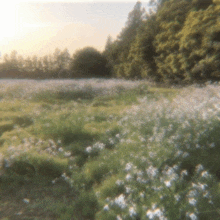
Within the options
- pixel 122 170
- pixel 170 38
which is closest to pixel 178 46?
pixel 170 38

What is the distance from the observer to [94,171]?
4652 millimetres

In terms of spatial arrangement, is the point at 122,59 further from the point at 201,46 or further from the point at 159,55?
the point at 201,46

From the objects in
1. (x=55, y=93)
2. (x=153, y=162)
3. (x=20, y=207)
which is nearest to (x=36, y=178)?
(x=20, y=207)

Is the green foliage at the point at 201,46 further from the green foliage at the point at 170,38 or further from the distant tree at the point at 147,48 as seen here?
the distant tree at the point at 147,48

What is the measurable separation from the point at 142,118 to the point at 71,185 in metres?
2.69

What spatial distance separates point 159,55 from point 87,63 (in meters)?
13.7

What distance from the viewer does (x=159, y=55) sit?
2606 cm

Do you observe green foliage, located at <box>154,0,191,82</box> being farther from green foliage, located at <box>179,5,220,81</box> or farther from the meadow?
the meadow

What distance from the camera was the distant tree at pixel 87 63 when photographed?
36.9m

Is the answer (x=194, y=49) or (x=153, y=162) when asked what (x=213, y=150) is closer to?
(x=153, y=162)

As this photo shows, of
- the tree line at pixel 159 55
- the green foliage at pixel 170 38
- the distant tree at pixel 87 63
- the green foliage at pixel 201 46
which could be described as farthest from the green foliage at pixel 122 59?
the green foliage at pixel 201 46

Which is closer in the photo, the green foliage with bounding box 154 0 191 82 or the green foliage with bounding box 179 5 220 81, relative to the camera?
the green foliage with bounding box 179 5 220 81

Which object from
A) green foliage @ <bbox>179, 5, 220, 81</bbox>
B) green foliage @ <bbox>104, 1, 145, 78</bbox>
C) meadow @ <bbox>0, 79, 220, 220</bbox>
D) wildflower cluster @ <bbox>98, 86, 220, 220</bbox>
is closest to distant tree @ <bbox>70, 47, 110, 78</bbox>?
green foliage @ <bbox>104, 1, 145, 78</bbox>

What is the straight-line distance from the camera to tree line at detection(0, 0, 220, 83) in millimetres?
17562
